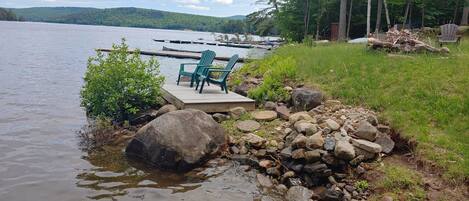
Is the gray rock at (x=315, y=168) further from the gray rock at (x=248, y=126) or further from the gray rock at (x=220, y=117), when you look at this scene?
the gray rock at (x=220, y=117)

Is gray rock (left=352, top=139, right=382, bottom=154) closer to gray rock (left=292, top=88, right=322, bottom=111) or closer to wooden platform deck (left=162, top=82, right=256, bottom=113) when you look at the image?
gray rock (left=292, top=88, right=322, bottom=111)

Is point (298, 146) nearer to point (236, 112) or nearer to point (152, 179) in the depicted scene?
point (152, 179)

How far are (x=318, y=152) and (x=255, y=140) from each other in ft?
4.37

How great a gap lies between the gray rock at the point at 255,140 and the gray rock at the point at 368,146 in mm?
1512

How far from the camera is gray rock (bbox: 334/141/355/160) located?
6.04 metres

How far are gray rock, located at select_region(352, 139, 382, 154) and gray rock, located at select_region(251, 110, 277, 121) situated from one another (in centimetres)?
211

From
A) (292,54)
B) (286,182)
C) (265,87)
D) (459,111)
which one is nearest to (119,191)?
(286,182)

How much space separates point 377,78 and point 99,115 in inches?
224

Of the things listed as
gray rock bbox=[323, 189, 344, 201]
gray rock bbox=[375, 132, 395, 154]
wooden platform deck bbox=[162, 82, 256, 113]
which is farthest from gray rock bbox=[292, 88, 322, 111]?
gray rock bbox=[323, 189, 344, 201]

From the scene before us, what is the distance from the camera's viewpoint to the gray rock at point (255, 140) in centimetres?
711

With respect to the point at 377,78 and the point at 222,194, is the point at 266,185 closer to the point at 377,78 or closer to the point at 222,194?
the point at 222,194

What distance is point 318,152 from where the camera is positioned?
6.17 metres

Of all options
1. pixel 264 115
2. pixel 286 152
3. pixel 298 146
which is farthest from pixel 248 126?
pixel 298 146

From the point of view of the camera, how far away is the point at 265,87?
9648 millimetres
